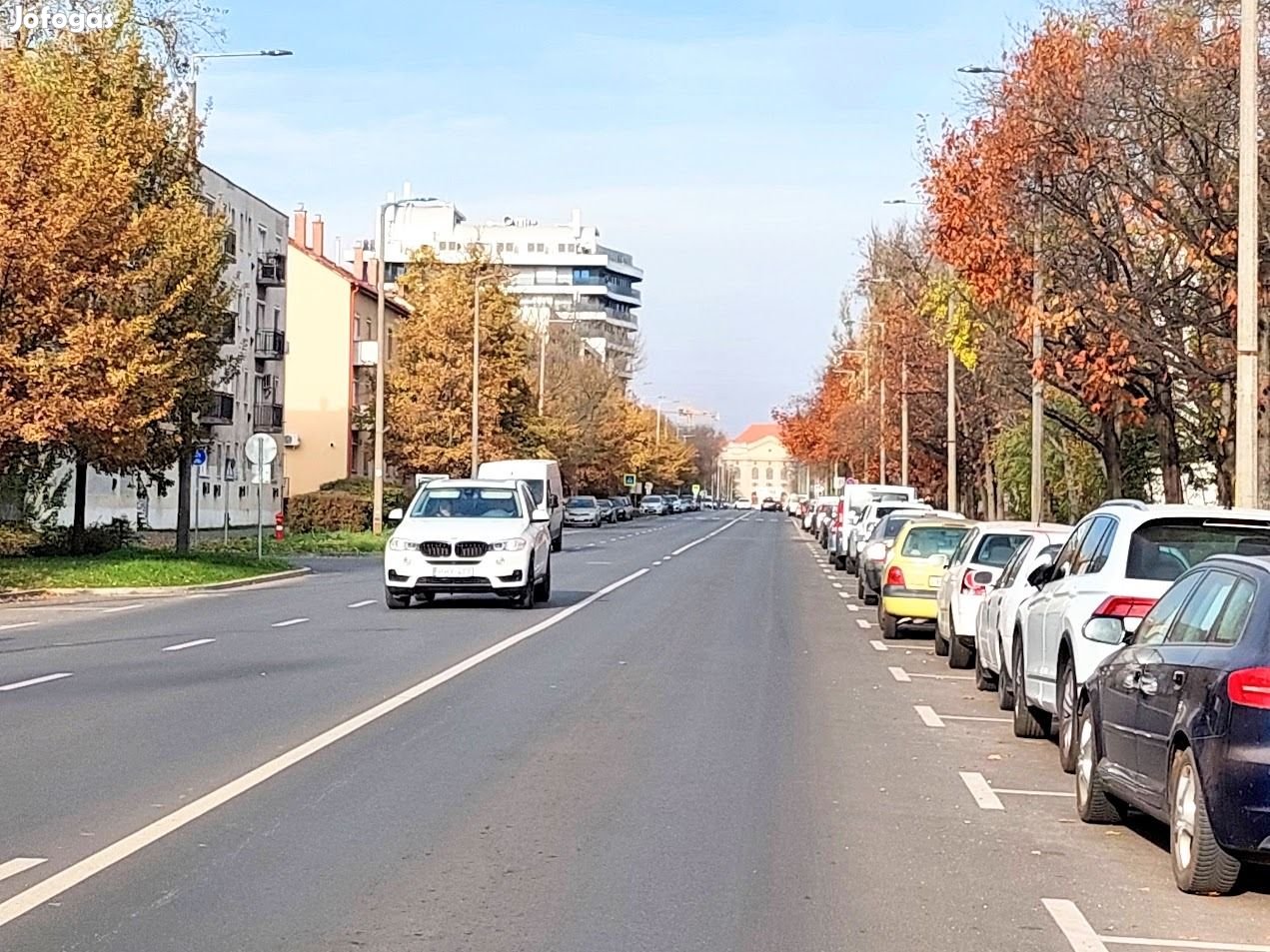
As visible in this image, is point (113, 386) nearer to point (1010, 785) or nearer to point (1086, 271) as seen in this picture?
point (1086, 271)

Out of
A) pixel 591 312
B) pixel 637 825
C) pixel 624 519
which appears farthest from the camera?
pixel 591 312

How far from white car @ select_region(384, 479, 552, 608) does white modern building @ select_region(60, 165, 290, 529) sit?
4043 centimetres

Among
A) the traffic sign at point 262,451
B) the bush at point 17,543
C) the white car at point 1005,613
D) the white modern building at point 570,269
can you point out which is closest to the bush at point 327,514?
the traffic sign at point 262,451

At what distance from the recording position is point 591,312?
555 feet

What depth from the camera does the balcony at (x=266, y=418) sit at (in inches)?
3108

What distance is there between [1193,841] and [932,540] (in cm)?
1536

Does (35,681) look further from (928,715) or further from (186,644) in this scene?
(928,715)

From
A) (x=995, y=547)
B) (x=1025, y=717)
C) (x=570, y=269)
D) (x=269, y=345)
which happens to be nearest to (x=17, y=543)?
(x=995, y=547)

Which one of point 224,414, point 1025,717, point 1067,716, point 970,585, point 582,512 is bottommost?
point 1025,717

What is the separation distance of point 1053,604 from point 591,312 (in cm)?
15746

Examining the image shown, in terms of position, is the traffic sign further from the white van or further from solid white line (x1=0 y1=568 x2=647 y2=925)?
solid white line (x1=0 y1=568 x2=647 y2=925)

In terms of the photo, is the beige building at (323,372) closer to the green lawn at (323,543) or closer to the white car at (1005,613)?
the green lawn at (323,543)

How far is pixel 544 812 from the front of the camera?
393 inches

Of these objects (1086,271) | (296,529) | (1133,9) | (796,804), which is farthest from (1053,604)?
(296,529)
